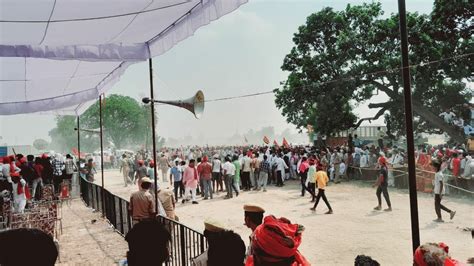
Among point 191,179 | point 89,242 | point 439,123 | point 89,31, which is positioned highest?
point 89,31

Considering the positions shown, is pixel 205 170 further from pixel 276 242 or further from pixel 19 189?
pixel 276 242

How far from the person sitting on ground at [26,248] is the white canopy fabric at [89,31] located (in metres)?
2.29

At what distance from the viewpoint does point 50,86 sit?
7.56 m

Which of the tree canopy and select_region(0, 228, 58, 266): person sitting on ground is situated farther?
the tree canopy

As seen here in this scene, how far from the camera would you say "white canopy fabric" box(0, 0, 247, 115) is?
137 inches

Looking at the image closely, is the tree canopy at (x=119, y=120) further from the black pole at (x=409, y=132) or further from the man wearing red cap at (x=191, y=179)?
the black pole at (x=409, y=132)

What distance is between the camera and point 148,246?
2.09 meters

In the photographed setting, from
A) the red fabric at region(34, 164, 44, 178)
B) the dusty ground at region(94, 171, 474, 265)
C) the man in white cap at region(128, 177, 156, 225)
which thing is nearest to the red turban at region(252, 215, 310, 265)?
the man in white cap at region(128, 177, 156, 225)

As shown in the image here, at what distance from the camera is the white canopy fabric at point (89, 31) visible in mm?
3469

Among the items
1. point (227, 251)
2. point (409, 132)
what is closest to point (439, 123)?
point (409, 132)

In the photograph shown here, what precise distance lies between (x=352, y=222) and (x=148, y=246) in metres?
9.14

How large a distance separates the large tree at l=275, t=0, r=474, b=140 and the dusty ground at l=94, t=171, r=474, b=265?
25.8 feet

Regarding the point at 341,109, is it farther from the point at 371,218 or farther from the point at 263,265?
the point at 263,265

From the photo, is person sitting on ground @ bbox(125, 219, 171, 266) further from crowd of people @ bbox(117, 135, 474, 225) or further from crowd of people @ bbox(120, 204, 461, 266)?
crowd of people @ bbox(117, 135, 474, 225)
